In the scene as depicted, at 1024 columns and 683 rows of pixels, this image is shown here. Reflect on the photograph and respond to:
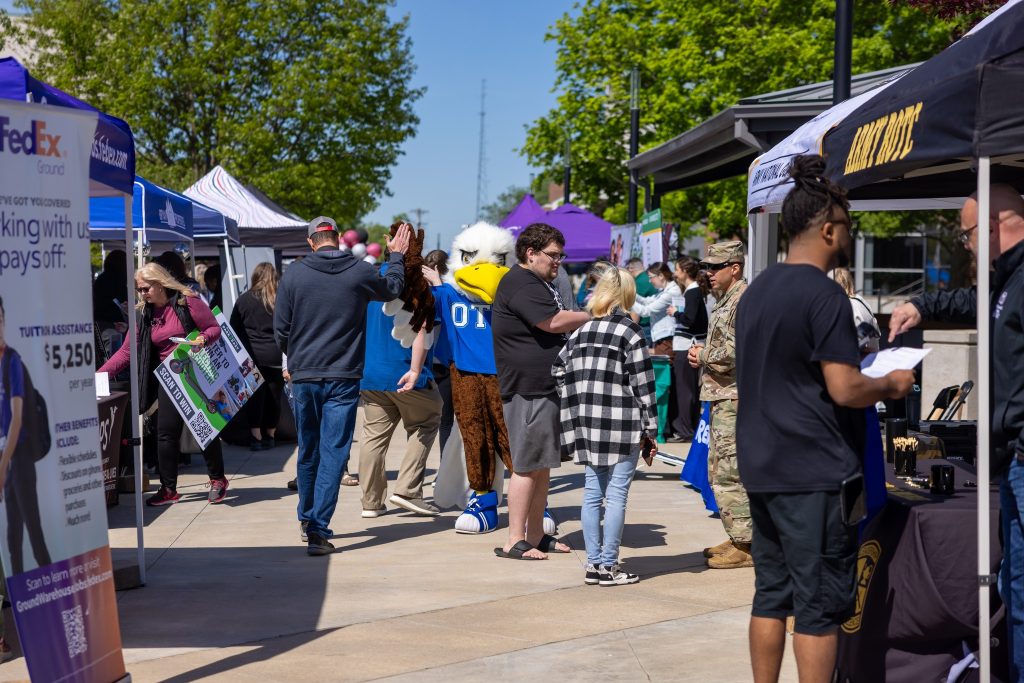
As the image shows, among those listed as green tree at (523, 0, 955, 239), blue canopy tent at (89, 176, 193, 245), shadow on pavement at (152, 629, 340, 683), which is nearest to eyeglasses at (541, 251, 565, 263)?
shadow on pavement at (152, 629, 340, 683)

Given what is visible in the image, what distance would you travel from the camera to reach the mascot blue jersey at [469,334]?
8.22 m

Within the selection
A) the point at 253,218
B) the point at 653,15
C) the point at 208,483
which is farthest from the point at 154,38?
the point at 208,483

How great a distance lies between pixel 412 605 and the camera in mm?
6527

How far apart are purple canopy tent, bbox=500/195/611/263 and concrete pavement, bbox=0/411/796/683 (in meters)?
14.1

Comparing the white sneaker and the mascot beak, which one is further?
the mascot beak

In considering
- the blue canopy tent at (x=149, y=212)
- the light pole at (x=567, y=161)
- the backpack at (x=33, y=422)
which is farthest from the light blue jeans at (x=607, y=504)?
the light pole at (x=567, y=161)

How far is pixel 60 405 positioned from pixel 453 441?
14.9 ft

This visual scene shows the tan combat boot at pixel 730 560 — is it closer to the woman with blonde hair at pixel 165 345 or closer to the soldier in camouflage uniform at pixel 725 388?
the soldier in camouflage uniform at pixel 725 388

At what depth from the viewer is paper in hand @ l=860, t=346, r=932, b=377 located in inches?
157

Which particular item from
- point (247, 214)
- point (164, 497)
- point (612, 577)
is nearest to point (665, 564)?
point (612, 577)

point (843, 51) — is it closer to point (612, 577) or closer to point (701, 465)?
point (701, 465)

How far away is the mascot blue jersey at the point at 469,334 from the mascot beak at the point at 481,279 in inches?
6.1

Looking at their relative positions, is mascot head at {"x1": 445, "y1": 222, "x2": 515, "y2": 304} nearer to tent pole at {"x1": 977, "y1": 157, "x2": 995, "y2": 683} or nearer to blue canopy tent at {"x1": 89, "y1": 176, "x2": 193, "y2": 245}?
blue canopy tent at {"x1": 89, "y1": 176, "x2": 193, "y2": 245}

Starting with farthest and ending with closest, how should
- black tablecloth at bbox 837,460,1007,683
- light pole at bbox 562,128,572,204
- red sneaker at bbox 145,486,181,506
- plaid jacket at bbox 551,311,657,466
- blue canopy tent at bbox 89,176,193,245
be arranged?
light pole at bbox 562,128,572,204
blue canopy tent at bbox 89,176,193,245
red sneaker at bbox 145,486,181,506
plaid jacket at bbox 551,311,657,466
black tablecloth at bbox 837,460,1007,683
